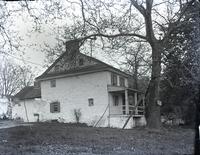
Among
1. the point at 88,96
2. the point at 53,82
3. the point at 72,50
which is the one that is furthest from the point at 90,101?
the point at 72,50

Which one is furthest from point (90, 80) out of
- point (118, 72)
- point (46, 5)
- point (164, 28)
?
point (46, 5)

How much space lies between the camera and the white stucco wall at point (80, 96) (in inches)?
1286

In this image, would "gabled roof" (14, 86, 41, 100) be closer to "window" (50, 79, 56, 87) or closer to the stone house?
the stone house

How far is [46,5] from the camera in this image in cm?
1457

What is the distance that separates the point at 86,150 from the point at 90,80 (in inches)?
904

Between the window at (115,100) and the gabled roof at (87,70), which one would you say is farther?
the window at (115,100)

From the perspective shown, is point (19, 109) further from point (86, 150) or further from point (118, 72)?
point (86, 150)

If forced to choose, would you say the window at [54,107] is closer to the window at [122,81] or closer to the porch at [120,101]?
the porch at [120,101]

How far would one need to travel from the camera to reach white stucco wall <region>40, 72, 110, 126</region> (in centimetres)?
3266

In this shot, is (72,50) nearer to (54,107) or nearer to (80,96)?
(80,96)

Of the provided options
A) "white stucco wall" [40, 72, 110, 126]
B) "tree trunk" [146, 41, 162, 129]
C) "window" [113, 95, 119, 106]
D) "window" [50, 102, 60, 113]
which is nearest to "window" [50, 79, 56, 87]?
"white stucco wall" [40, 72, 110, 126]

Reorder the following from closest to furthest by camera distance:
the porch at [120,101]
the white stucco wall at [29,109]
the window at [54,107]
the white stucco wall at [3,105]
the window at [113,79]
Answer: the porch at [120,101], the window at [113,79], the window at [54,107], the white stucco wall at [29,109], the white stucco wall at [3,105]

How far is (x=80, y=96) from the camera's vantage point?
34.1 meters

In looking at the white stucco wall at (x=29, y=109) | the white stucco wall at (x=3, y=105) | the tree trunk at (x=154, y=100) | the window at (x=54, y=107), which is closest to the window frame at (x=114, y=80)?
the window at (x=54, y=107)
